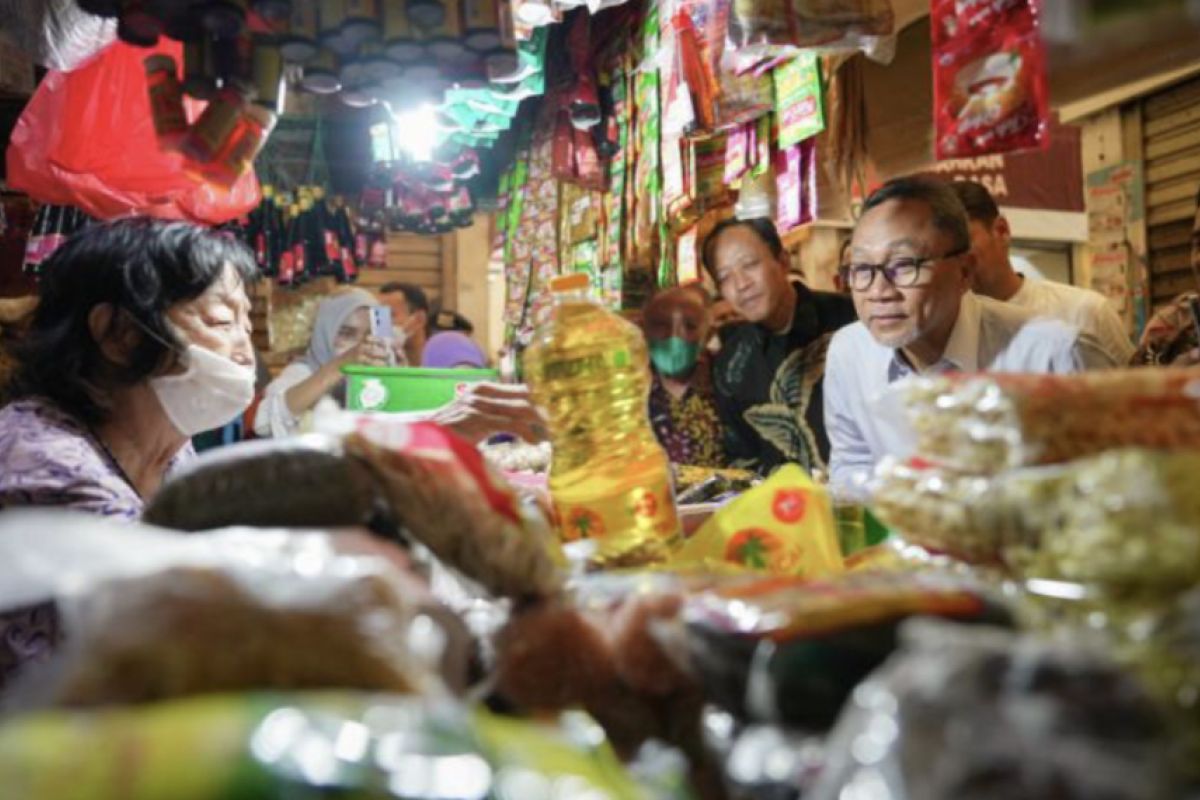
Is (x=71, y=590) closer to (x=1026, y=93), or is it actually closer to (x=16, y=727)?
(x=16, y=727)

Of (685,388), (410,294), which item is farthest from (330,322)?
(685,388)

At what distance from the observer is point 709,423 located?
156 inches

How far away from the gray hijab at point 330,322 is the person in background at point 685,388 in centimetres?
228

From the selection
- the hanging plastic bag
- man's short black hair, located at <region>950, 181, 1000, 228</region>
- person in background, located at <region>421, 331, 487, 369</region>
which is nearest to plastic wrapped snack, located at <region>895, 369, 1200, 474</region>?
the hanging plastic bag

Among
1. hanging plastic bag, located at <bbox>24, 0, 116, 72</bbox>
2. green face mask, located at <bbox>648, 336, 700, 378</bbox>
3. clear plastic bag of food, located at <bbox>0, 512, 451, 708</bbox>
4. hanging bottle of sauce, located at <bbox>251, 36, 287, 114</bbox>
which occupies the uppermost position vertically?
hanging plastic bag, located at <bbox>24, 0, 116, 72</bbox>

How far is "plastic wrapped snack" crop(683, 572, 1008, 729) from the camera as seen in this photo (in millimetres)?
581

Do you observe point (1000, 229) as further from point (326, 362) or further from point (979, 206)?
point (326, 362)

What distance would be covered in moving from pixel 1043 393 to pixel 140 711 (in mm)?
665

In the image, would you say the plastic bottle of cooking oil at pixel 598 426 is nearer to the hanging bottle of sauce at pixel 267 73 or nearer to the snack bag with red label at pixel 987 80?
the hanging bottle of sauce at pixel 267 73

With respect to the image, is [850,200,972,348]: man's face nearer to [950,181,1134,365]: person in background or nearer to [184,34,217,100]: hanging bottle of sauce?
[950,181,1134,365]: person in background

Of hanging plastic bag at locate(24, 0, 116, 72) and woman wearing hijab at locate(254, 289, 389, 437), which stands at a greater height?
hanging plastic bag at locate(24, 0, 116, 72)

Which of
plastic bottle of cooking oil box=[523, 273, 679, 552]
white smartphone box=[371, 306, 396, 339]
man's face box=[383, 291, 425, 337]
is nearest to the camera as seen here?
plastic bottle of cooking oil box=[523, 273, 679, 552]

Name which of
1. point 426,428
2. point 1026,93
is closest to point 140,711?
point 426,428

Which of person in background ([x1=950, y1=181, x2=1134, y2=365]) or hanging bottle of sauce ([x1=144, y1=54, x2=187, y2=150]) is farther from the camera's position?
person in background ([x1=950, y1=181, x2=1134, y2=365])
